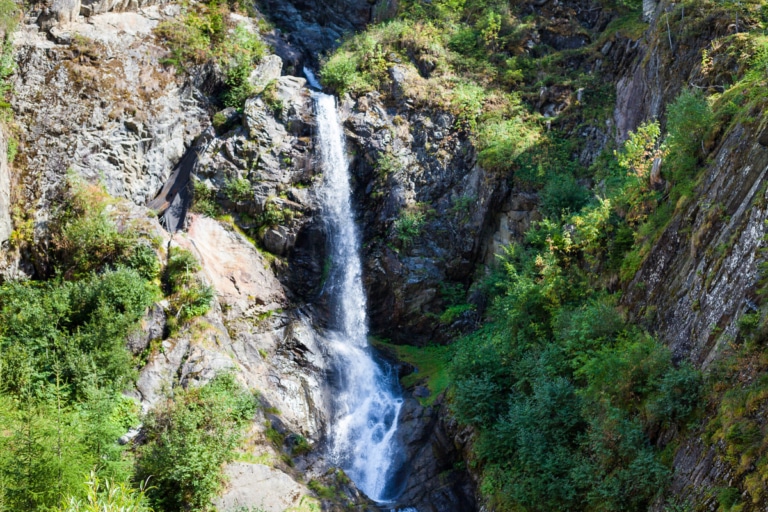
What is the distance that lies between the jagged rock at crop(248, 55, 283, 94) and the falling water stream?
198 cm

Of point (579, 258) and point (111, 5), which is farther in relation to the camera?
point (111, 5)

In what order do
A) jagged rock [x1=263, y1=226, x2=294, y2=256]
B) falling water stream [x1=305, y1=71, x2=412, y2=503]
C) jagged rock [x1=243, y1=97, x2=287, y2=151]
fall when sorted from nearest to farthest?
falling water stream [x1=305, y1=71, x2=412, y2=503] → jagged rock [x1=263, y1=226, x2=294, y2=256] → jagged rock [x1=243, y1=97, x2=287, y2=151]

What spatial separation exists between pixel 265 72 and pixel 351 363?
1247 centimetres

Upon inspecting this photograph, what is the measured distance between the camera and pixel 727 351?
8984mm

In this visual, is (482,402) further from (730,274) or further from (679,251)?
(730,274)

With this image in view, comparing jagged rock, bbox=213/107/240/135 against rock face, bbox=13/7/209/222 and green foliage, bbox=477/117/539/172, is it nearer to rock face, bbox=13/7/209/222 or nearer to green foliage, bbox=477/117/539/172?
rock face, bbox=13/7/209/222

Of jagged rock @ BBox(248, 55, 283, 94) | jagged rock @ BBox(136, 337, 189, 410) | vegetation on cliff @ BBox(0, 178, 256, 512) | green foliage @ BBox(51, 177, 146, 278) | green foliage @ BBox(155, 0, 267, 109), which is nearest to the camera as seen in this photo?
vegetation on cliff @ BBox(0, 178, 256, 512)

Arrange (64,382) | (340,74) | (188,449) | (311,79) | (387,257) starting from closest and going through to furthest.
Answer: (188,449), (64,382), (387,257), (340,74), (311,79)

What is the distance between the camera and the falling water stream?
16562 mm

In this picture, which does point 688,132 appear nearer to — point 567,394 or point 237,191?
point 567,394

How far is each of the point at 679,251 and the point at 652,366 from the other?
268 centimetres

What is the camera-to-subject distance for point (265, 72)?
78.8ft

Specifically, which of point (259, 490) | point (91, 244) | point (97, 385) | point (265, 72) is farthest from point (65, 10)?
point (259, 490)

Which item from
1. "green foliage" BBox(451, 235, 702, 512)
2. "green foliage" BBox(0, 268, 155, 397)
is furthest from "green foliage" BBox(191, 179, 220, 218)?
Result: "green foliage" BBox(451, 235, 702, 512)
